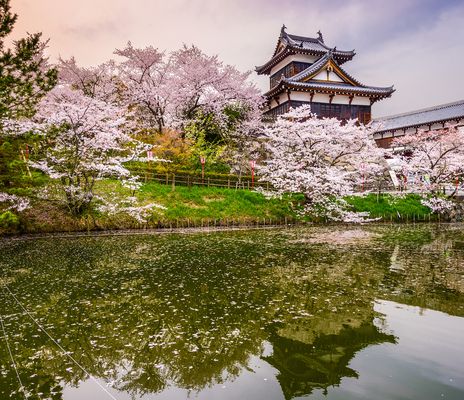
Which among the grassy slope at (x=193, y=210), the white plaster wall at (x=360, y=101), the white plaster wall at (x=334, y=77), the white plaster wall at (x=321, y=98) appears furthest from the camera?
the white plaster wall at (x=360, y=101)

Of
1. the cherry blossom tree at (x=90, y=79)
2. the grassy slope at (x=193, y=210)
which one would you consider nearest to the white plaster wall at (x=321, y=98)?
the grassy slope at (x=193, y=210)

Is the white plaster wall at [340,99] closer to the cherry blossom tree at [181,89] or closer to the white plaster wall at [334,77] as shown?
the white plaster wall at [334,77]

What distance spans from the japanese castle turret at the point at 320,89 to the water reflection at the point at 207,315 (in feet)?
81.1

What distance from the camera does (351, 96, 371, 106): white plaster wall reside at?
3969 cm

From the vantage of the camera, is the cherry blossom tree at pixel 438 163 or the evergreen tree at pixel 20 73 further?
the cherry blossom tree at pixel 438 163

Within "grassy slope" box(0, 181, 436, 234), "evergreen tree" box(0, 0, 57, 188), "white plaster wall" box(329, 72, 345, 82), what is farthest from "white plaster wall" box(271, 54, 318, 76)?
"evergreen tree" box(0, 0, 57, 188)

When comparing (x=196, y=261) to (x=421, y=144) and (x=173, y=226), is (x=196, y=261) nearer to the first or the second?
(x=173, y=226)

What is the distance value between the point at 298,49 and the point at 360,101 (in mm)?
9677

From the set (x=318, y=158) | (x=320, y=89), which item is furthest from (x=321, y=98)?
(x=318, y=158)

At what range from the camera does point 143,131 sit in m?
32.9

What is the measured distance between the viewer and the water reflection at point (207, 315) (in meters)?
5.84

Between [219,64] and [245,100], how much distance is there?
172 inches

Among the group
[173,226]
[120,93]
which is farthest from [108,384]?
[120,93]

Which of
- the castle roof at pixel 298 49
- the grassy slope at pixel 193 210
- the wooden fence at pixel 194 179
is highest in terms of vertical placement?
the castle roof at pixel 298 49
